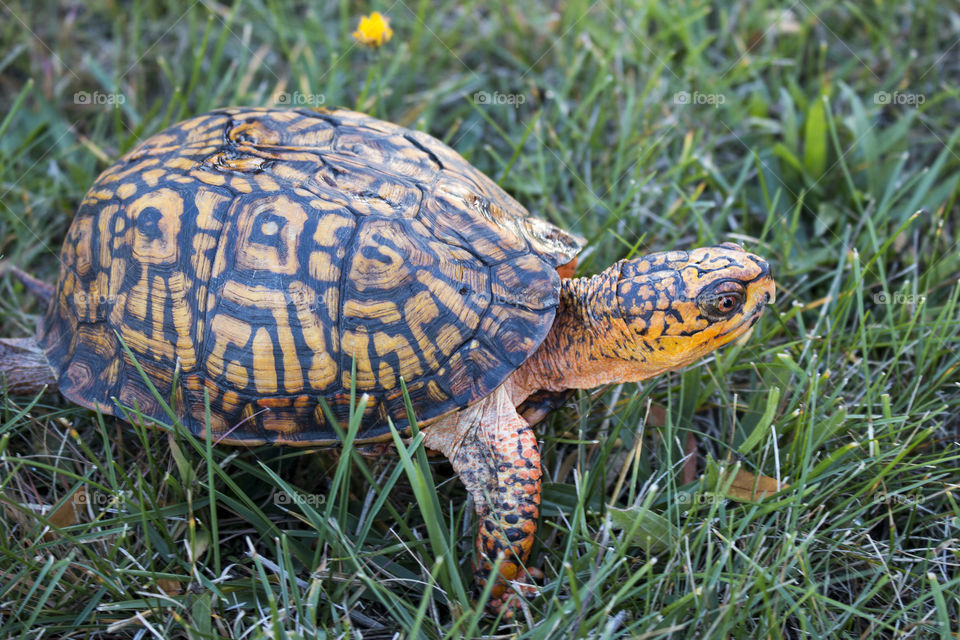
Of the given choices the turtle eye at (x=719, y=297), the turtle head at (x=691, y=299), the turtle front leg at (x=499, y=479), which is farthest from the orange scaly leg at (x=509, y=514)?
the turtle eye at (x=719, y=297)

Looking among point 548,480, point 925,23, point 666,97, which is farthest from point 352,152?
point 925,23

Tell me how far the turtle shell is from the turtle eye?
52 cm

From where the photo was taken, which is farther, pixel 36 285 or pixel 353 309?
pixel 36 285

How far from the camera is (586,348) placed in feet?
8.71

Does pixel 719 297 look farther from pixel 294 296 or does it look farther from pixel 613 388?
pixel 294 296

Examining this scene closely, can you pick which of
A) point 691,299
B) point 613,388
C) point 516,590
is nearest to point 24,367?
point 516,590

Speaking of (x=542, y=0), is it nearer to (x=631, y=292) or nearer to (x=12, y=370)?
(x=631, y=292)

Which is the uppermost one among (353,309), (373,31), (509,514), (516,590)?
(373,31)

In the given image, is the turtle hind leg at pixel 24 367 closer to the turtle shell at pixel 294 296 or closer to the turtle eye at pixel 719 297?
the turtle shell at pixel 294 296

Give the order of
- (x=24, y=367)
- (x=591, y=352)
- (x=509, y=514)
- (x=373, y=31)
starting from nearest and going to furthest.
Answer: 1. (x=509, y=514)
2. (x=591, y=352)
3. (x=24, y=367)
4. (x=373, y=31)

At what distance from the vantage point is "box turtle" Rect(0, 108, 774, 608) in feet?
7.97

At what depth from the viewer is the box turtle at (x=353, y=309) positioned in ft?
7.97

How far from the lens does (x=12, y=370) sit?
2822 millimetres

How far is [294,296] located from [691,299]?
1348mm
